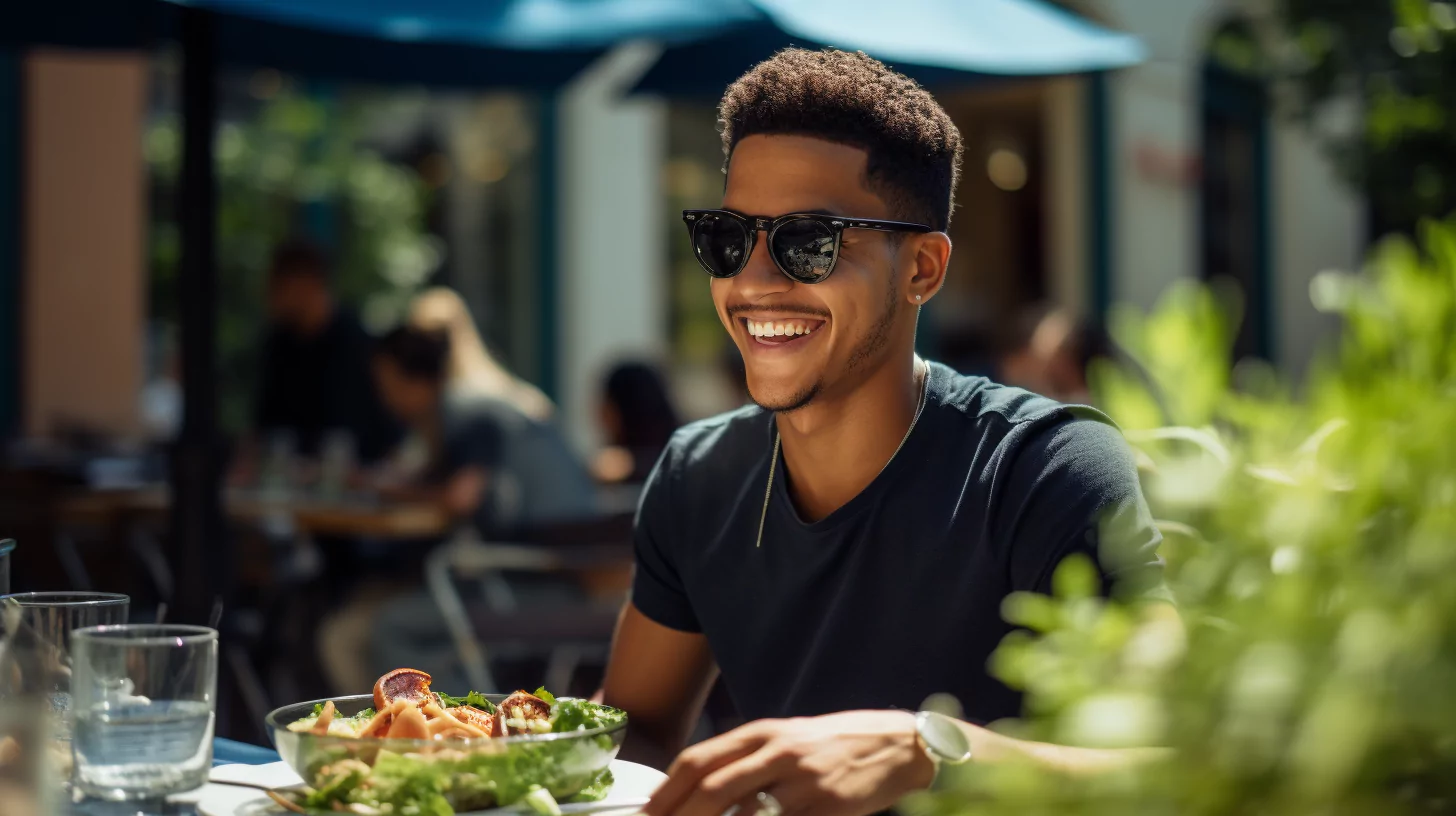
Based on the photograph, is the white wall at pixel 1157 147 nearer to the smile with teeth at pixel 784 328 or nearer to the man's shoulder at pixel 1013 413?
the man's shoulder at pixel 1013 413

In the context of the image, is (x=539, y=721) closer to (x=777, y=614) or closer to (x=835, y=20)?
(x=777, y=614)

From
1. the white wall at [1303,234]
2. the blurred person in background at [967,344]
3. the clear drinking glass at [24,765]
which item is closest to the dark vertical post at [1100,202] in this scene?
the blurred person in background at [967,344]

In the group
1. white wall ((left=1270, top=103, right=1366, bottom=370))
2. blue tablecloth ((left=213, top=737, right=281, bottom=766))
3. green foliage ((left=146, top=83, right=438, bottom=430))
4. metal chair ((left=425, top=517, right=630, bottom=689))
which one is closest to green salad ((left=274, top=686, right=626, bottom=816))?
blue tablecloth ((left=213, top=737, right=281, bottom=766))

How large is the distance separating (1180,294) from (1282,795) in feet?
1.31

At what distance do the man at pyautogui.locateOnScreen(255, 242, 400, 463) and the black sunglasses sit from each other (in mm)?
4999

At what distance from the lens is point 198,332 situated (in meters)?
3.85

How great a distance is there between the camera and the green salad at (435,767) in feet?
4.67

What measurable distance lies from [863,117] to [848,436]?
435 millimetres

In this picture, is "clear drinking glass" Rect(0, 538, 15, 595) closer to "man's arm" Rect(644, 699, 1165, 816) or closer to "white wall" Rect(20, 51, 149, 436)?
"man's arm" Rect(644, 699, 1165, 816)

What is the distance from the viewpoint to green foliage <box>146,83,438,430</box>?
8328mm

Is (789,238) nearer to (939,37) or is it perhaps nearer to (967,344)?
(939,37)

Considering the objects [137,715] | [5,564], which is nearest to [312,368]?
[5,564]

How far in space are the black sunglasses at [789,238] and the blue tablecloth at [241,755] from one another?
0.85m

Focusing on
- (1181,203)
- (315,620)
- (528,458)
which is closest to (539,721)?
(528,458)
